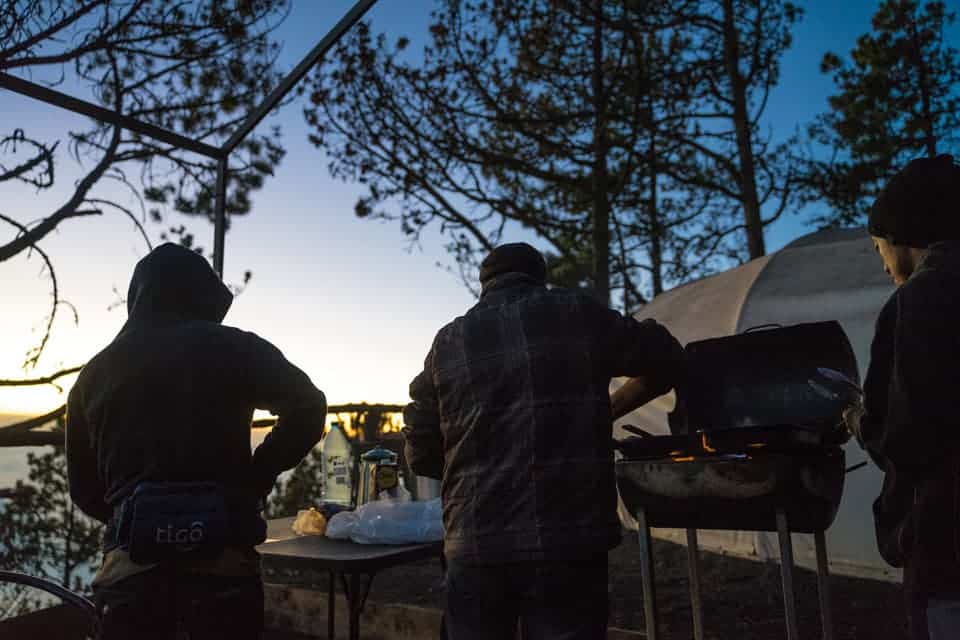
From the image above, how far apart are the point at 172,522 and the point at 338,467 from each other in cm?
268

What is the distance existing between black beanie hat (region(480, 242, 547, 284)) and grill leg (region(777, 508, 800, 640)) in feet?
4.48

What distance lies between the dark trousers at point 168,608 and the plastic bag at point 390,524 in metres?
1.05

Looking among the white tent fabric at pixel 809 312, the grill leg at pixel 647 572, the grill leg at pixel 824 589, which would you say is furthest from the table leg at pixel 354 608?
the white tent fabric at pixel 809 312

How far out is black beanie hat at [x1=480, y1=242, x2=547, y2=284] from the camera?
2.77 meters

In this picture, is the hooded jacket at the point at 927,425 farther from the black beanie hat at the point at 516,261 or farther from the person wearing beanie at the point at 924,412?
the black beanie hat at the point at 516,261

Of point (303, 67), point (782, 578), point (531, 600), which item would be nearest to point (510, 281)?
point (531, 600)

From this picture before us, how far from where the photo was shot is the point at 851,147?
45.3ft

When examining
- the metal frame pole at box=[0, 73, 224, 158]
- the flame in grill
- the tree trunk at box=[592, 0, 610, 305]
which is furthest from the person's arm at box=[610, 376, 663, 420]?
the tree trunk at box=[592, 0, 610, 305]

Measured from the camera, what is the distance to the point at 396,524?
3240 mm

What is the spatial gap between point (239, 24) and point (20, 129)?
2.11 meters

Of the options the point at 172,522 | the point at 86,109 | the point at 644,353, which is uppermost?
the point at 86,109

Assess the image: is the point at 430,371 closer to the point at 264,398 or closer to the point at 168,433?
the point at 264,398

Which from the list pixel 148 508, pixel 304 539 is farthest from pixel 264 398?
pixel 304 539

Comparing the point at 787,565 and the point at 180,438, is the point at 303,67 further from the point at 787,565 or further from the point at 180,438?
the point at 787,565
